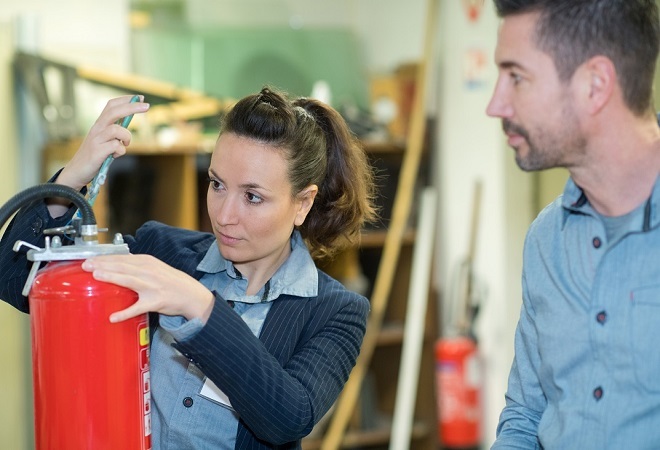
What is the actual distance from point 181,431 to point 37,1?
2.80 metres

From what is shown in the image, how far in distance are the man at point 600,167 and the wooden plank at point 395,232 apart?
8.46 feet

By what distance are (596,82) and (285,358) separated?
0.70 metres

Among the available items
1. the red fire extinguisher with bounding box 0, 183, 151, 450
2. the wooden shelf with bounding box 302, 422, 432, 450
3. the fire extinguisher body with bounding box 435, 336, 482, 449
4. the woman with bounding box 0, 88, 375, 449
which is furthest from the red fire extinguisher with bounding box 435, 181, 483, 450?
the red fire extinguisher with bounding box 0, 183, 151, 450

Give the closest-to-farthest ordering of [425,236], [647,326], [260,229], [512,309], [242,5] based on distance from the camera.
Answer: [647,326] → [260,229] → [512,309] → [425,236] → [242,5]

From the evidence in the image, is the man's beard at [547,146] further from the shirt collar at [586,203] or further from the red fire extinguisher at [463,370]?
the red fire extinguisher at [463,370]

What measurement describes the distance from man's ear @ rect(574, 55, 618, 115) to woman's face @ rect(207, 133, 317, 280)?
0.59 meters

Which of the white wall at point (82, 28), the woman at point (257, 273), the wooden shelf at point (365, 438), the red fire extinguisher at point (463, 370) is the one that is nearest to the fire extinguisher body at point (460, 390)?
the red fire extinguisher at point (463, 370)

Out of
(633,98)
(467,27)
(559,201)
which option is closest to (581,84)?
(633,98)

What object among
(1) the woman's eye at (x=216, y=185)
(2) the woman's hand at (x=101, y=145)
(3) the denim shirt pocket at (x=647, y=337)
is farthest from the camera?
(1) the woman's eye at (x=216, y=185)

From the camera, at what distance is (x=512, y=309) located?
363 cm

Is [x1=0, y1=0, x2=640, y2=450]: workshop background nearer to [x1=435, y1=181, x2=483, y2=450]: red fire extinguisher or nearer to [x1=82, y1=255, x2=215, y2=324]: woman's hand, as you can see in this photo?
[x1=435, y1=181, x2=483, y2=450]: red fire extinguisher

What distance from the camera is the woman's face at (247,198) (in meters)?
1.69

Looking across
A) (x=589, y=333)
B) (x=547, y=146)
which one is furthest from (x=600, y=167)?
(x=589, y=333)

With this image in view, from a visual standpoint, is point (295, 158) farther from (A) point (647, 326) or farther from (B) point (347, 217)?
(A) point (647, 326)
